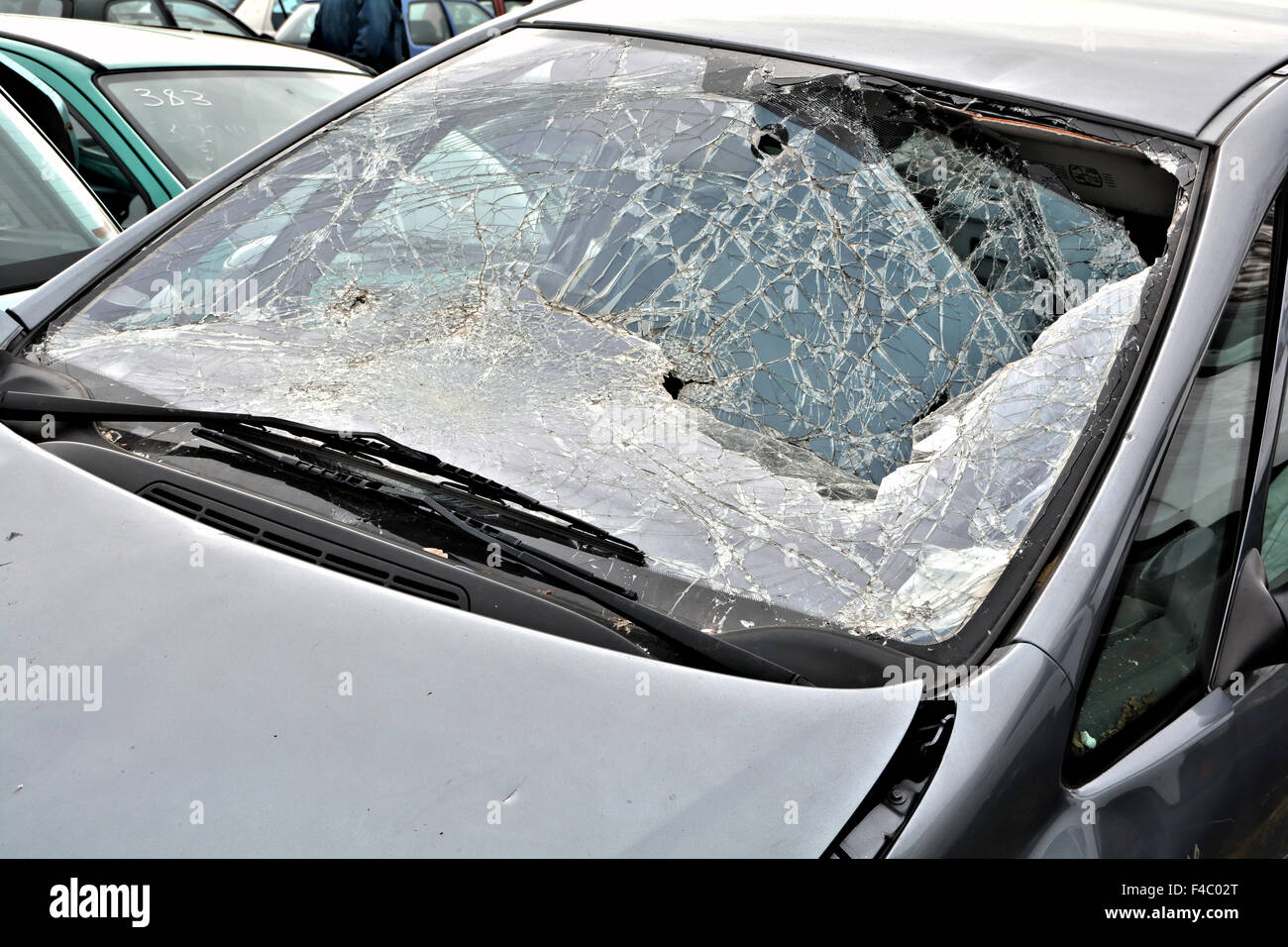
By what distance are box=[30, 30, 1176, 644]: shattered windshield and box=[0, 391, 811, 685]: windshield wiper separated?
6cm

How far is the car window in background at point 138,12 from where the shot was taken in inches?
277

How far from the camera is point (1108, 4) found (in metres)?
2.14

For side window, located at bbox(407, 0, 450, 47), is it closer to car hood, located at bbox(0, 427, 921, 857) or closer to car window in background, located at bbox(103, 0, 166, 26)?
car window in background, located at bbox(103, 0, 166, 26)

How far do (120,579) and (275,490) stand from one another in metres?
0.23

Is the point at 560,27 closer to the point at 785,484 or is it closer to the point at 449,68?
the point at 449,68

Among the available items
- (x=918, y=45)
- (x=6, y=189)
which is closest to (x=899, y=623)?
(x=918, y=45)

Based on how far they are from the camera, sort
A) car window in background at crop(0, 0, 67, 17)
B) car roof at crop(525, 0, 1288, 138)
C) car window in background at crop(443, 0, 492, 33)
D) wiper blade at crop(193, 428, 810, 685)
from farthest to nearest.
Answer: car window in background at crop(443, 0, 492, 33), car window in background at crop(0, 0, 67, 17), car roof at crop(525, 0, 1288, 138), wiper blade at crop(193, 428, 810, 685)

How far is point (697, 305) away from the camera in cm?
197

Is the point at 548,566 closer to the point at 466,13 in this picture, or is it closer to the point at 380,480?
the point at 380,480

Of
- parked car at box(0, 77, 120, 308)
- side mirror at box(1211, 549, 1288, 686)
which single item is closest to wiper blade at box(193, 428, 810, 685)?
side mirror at box(1211, 549, 1288, 686)

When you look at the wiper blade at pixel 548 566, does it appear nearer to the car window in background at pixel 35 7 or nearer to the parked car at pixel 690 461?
the parked car at pixel 690 461

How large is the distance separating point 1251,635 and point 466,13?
1052 cm

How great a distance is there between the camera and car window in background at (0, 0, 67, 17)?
6.30 m

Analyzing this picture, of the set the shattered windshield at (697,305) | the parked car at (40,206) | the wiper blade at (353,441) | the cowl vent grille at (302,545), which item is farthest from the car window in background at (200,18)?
the cowl vent grille at (302,545)
